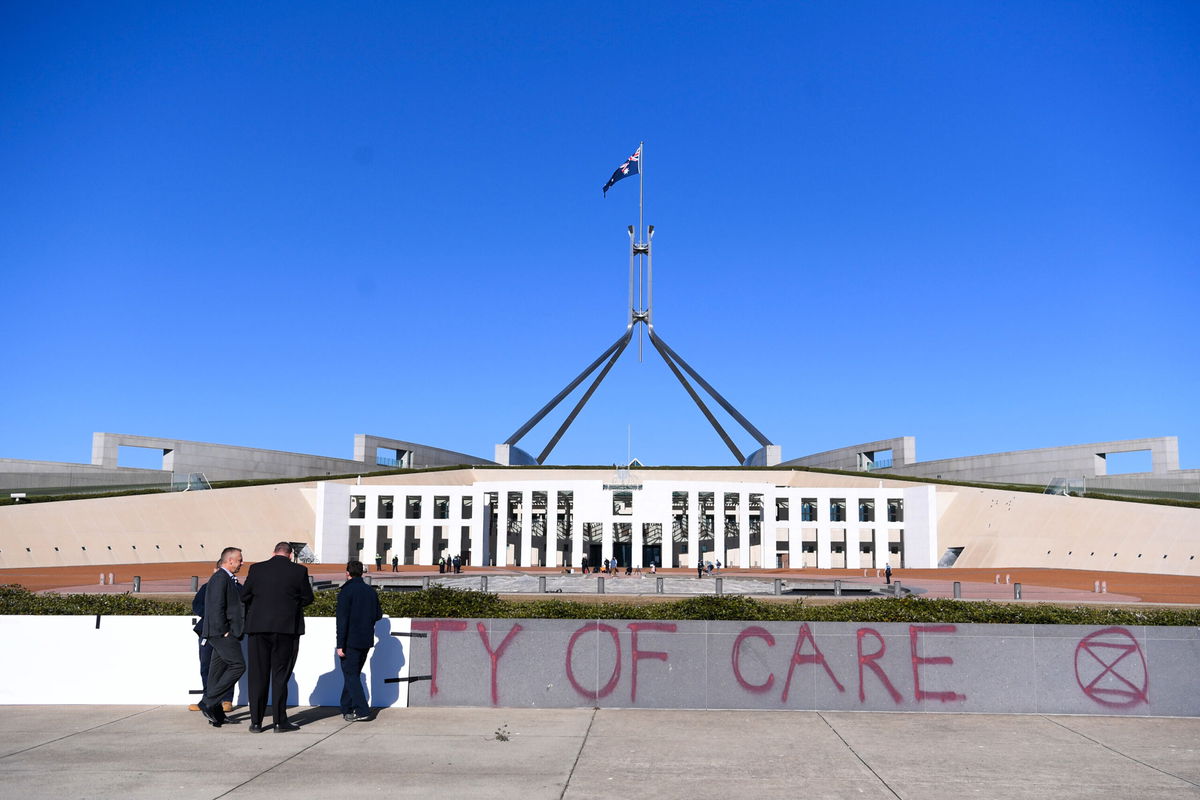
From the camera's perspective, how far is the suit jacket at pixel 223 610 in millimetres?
7961

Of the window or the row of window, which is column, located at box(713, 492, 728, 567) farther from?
the window

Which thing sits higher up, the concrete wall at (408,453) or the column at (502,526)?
the concrete wall at (408,453)

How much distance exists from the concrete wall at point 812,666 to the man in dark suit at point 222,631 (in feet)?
5.32

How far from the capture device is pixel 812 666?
8.71 m

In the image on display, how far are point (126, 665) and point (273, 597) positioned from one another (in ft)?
7.87

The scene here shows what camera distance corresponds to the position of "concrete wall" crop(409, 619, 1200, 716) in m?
8.63

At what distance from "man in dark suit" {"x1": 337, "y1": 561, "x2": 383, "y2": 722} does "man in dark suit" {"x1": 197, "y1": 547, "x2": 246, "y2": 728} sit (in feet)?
2.68

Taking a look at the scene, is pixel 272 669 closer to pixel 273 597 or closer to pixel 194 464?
pixel 273 597

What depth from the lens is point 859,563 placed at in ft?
156

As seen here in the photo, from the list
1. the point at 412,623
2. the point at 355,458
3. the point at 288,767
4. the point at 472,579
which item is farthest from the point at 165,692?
the point at 355,458

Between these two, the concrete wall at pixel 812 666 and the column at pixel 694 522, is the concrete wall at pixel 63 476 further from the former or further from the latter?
the concrete wall at pixel 812 666

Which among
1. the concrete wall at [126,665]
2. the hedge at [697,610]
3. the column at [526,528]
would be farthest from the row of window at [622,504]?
the concrete wall at [126,665]

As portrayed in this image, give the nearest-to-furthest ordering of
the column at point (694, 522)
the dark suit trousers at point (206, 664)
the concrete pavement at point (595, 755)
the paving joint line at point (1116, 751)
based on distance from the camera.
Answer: the concrete pavement at point (595, 755)
the paving joint line at point (1116, 751)
the dark suit trousers at point (206, 664)
the column at point (694, 522)

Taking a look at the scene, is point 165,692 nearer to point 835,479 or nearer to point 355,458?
point 835,479
